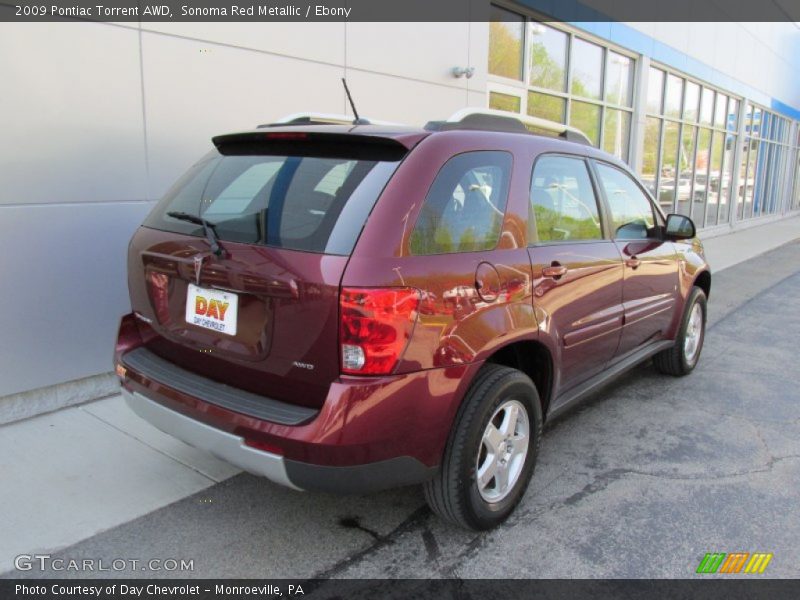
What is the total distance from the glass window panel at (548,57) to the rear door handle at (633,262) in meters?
6.27

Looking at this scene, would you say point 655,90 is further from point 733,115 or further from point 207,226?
point 207,226

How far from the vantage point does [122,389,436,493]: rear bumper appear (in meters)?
2.33

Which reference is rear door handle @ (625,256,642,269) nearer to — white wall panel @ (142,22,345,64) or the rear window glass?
the rear window glass

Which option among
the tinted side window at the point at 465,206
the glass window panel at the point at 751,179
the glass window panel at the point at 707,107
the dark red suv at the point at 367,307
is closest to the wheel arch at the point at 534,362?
the dark red suv at the point at 367,307

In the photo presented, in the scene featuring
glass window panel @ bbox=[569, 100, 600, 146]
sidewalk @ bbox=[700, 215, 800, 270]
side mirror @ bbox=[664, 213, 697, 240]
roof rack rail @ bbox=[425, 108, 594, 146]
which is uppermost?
glass window panel @ bbox=[569, 100, 600, 146]

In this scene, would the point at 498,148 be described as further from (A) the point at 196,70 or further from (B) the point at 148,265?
(A) the point at 196,70

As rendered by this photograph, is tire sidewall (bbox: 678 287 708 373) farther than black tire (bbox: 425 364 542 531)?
Yes

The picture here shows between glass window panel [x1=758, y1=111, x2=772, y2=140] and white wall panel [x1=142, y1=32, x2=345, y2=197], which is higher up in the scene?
glass window panel [x1=758, y1=111, x2=772, y2=140]

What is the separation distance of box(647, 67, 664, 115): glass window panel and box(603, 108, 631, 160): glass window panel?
3.43 ft

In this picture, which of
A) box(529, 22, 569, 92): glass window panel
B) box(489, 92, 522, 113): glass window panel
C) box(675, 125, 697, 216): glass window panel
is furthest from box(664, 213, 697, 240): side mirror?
box(675, 125, 697, 216): glass window panel

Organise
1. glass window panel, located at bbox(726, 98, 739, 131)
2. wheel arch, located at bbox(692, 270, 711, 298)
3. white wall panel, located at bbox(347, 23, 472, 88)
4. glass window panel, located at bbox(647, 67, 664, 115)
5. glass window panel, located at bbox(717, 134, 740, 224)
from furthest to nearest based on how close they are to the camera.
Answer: glass window panel, located at bbox(717, 134, 740, 224) → glass window panel, located at bbox(726, 98, 739, 131) → glass window panel, located at bbox(647, 67, 664, 115) → white wall panel, located at bbox(347, 23, 472, 88) → wheel arch, located at bbox(692, 270, 711, 298)

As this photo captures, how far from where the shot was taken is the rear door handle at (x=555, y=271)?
305cm

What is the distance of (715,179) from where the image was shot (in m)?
17.8

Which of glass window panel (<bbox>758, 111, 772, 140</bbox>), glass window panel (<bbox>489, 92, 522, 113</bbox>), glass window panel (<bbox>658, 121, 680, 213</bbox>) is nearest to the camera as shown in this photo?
glass window panel (<bbox>489, 92, 522, 113</bbox>)
